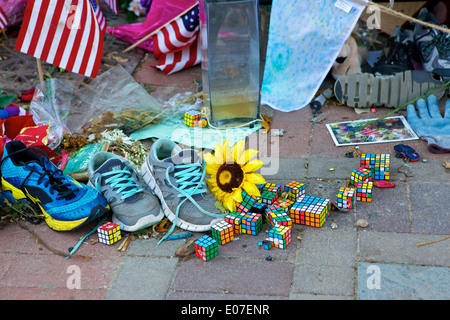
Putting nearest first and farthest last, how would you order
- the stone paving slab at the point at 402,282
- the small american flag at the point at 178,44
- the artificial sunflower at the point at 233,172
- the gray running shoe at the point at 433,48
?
the stone paving slab at the point at 402,282
the artificial sunflower at the point at 233,172
the gray running shoe at the point at 433,48
the small american flag at the point at 178,44

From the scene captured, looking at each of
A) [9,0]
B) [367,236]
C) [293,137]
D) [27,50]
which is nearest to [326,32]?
[293,137]

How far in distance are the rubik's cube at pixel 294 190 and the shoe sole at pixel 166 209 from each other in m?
0.47

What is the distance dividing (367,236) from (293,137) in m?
1.28

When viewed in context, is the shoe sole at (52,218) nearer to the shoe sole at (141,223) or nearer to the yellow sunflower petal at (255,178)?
the shoe sole at (141,223)

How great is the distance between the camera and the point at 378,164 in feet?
10.3

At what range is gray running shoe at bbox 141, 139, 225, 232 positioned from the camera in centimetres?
282

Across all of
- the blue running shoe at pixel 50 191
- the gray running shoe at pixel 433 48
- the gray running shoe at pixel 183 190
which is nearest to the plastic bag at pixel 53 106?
the blue running shoe at pixel 50 191

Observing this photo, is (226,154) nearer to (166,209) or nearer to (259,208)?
(259,208)

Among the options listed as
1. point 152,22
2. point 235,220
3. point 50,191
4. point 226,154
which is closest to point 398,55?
point 152,22

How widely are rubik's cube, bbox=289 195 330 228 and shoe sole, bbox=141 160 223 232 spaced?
1.41 feet

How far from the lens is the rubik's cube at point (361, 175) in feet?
9.87

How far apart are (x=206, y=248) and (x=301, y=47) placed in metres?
2.27

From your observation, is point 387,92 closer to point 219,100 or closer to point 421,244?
point 219,100

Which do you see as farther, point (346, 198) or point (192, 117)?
point (192, 117)
